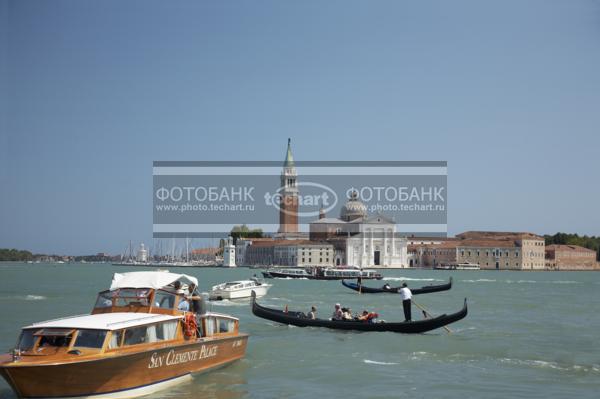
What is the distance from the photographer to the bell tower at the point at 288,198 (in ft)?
410

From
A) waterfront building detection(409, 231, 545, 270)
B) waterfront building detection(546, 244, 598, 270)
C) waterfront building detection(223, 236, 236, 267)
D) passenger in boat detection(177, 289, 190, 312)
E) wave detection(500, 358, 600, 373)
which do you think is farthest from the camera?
waterfront building detection(223, 236, 236, 267)

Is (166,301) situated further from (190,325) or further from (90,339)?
(90,339)

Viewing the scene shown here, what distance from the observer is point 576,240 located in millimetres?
133000

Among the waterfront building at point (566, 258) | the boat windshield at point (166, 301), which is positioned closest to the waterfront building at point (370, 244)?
the waterfront building at point (566, 258)

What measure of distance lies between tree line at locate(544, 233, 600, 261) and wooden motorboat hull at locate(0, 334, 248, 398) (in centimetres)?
12833

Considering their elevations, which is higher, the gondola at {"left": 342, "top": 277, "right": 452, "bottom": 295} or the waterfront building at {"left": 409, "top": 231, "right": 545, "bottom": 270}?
the waterfront building at {"left": 409, "top": 231, "right": 545, "bottom": 270}

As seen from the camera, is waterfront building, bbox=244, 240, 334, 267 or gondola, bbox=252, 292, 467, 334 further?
waterfront building, bbox=244, 240, 334, 267

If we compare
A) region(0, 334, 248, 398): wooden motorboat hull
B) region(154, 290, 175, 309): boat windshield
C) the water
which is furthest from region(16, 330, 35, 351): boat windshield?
region(154, 290, 175, 309): boat windshield

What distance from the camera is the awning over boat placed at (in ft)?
32.0

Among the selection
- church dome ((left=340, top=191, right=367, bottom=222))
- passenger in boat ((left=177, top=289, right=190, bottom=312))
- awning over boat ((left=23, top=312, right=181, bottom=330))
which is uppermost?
church dome ((left=340, top=191, right=367, bottom=222))

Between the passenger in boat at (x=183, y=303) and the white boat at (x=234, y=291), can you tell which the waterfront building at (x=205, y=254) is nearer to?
the white boat at (x=234, y=291)

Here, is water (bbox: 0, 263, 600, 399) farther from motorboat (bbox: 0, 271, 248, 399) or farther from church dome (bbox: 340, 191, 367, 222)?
church dome (bbox: 340, 191, 367, 222)

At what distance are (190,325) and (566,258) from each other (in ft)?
375

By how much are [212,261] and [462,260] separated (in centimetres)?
5124
